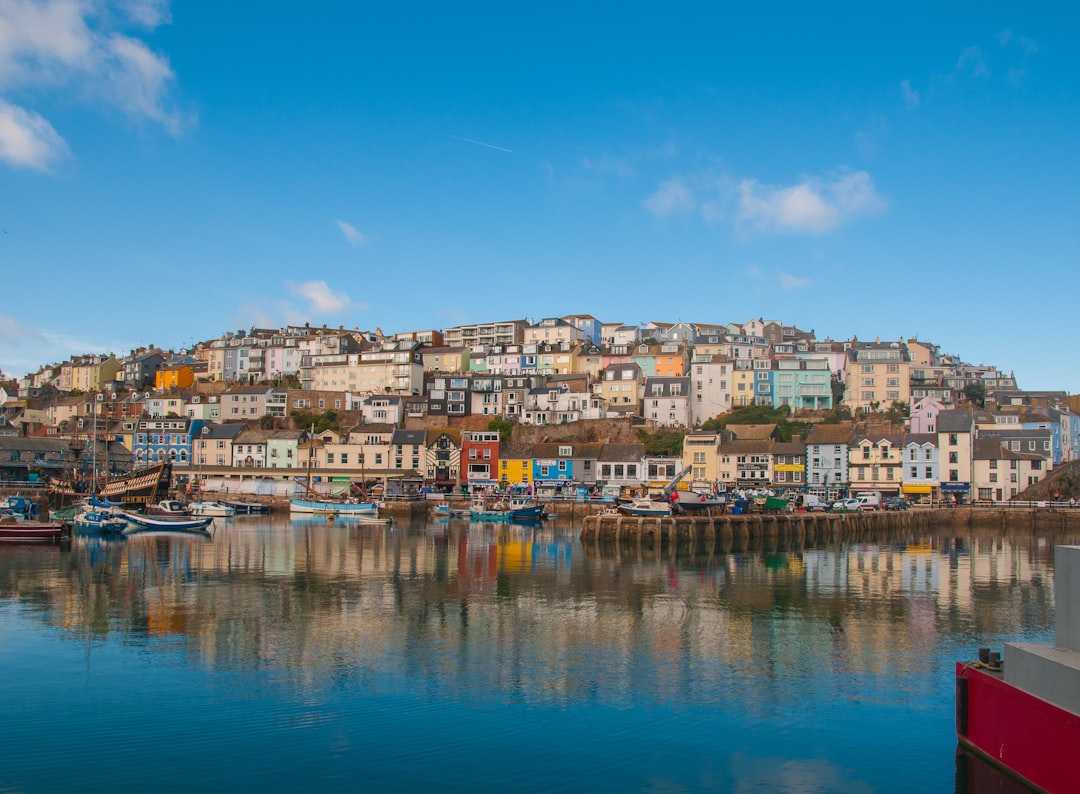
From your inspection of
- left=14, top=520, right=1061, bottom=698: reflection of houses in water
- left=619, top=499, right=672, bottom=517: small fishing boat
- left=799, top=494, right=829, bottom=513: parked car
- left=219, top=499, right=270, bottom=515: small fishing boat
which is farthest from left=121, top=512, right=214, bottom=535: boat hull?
left=799, top=494, right=829, bottom=513: parked car

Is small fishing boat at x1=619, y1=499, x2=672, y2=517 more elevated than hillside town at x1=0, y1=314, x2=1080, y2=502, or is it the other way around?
hillside town at x1=0, y1=314, x2=1080, y2=502

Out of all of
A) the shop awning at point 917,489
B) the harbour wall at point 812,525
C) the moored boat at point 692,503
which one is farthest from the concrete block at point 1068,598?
the shop awning at point 917,489

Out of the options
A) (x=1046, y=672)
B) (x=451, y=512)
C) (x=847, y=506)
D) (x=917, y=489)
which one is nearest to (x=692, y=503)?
(x=847, y=506)

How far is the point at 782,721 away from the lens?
15.9 meters

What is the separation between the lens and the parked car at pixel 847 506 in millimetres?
67938

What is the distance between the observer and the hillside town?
260 feet

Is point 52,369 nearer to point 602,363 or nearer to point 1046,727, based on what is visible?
point 602,363

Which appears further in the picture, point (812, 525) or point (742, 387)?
point (742, 387)

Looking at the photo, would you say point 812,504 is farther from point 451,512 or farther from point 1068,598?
point 1068,598

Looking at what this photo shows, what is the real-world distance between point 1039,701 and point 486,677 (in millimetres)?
10330

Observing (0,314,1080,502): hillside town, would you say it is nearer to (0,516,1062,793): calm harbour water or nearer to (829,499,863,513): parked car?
(829,499,863,513): parked car

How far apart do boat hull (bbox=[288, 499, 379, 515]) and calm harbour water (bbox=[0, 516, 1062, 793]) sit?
114ft

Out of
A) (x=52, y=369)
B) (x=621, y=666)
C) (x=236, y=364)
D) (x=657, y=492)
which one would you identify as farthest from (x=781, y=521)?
(x=52, y=369)

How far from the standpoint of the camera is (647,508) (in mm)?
56594
